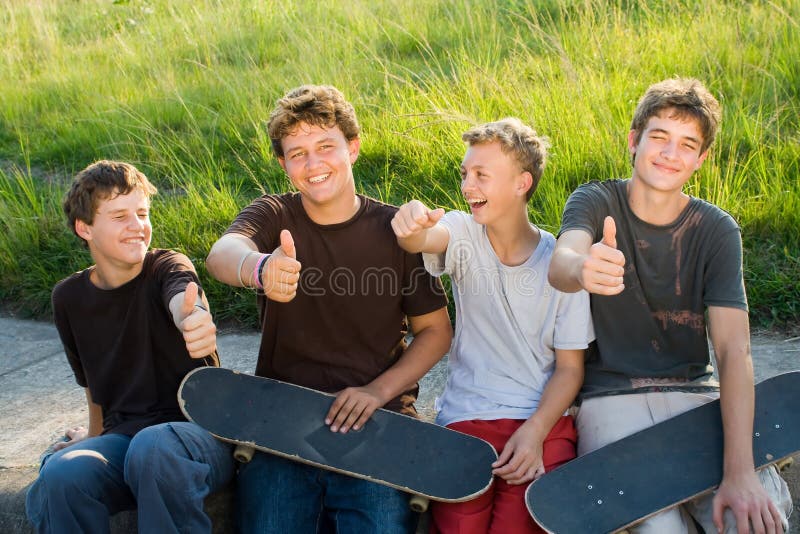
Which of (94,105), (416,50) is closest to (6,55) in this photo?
(94,105)

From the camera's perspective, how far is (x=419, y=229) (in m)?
2.25

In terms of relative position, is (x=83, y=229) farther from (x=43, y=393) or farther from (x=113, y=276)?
(x=43, y=393)

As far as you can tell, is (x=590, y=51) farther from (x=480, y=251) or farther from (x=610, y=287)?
(x=610, y=287)

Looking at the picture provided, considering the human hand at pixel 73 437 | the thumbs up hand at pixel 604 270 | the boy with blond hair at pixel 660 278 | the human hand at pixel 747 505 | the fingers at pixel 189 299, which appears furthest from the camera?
the human hand at pixel 73 437

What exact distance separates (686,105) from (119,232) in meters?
1.76

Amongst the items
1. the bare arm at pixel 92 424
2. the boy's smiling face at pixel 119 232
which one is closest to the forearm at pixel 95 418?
the bare arm at pixel 92 424

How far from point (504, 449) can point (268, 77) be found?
3.89 m

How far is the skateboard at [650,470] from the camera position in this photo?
6.98 feet

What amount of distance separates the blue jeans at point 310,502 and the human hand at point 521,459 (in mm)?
295

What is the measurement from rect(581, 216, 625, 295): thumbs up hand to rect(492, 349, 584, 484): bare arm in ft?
1.70

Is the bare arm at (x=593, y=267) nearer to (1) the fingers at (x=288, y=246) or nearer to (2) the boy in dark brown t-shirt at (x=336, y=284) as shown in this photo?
(2) the boy in dark brown t-shirt at (x=336, y=284)

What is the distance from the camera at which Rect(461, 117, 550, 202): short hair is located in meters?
2.53

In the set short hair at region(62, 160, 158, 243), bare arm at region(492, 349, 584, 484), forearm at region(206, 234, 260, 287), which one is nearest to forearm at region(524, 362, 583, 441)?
bare arm at region(492, 349, 584, 484)

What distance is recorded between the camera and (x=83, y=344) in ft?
8.18
